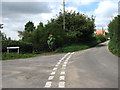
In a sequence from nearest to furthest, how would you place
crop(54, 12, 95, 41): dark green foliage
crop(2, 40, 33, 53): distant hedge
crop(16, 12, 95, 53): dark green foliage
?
crop(2, 40, 33, 53): distant hedge < crop(16, 12, 95, 53): dark green foliage < crop(54, 12, 95, 41): dark green foliage

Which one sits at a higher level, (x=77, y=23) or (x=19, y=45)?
(x=77, y=23)

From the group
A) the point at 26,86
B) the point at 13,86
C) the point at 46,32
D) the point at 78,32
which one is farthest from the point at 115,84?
the point at 78,32

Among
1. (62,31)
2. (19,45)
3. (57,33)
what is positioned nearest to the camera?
(19,45)

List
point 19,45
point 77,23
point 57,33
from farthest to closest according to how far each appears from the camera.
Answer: point 77,23, point 57,33, point 19,45

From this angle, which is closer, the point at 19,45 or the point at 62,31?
the point at 19,45

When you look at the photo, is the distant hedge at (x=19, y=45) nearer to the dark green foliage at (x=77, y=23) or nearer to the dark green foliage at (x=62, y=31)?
the dark green foliage at (x=62, y=31)

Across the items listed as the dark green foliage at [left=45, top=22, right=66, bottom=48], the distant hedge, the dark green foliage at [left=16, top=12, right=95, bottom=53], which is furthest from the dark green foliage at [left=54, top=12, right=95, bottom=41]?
the distant hedge

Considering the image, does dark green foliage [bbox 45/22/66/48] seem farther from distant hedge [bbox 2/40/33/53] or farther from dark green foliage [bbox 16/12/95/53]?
distant hedge [bbox 2/40/33/53]

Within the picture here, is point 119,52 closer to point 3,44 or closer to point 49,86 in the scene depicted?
point 49,86

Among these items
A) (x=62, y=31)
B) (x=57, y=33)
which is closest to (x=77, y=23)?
(x=62, y=31)

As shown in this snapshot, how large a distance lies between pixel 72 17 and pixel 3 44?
1617 centimetres

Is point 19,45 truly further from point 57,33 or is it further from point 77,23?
point 77,23

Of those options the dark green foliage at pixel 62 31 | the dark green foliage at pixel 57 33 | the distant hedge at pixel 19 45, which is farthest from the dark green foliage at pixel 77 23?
the distant hedge at pixel 19 45

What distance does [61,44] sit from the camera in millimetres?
26500
